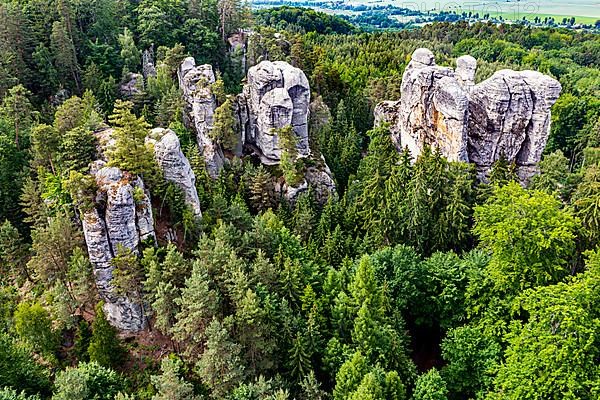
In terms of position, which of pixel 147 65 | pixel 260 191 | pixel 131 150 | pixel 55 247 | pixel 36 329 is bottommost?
→ pixel 36 329

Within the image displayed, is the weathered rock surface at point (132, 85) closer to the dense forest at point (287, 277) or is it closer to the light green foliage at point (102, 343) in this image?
the dense forest at point (287, 277)

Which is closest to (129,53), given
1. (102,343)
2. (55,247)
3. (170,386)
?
(55,247)

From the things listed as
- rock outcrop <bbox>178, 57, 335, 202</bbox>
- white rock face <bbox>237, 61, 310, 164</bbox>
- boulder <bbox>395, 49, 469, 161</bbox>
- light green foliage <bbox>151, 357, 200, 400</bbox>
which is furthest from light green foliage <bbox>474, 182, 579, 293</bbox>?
white rock face <bbox>237, 61, 310, 164</bbox>

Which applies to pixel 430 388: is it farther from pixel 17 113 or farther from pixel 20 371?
pixel 17 113

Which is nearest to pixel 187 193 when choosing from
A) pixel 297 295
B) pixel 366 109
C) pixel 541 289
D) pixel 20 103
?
pixel 297 295

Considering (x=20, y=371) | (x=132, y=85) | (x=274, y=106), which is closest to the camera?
(x=20, y=371)

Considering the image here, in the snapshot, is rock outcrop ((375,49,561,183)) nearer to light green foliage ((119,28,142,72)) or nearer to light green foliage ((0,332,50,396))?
light green foliage ((119,28,142,72))

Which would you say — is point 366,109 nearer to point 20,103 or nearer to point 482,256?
point 482,256

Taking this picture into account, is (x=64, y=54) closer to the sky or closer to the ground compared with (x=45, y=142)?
closer to the sky
